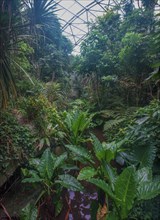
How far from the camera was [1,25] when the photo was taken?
2953mm

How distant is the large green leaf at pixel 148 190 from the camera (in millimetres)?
1884

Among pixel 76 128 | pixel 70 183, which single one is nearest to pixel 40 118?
pixel 76 128

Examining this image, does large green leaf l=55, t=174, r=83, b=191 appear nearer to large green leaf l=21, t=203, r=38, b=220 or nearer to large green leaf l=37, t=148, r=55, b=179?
large green leaf l=37, t=148, r=55, b=179

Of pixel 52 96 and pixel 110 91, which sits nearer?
pixel 52 96

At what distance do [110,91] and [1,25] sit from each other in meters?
4.15

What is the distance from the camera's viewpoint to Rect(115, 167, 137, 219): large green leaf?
1790 millimetres

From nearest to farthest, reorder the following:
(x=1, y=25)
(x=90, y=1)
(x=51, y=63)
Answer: (x=1, y=25) → (x=51, y=63) → (x=90, y=1)

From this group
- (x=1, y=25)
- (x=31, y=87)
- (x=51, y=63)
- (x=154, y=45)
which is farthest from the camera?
(x=51, y=63)

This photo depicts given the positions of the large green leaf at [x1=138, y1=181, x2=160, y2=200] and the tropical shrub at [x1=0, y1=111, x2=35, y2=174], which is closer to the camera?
the large green leaf at [x1=138, y1=181, x2=160, y2=200]

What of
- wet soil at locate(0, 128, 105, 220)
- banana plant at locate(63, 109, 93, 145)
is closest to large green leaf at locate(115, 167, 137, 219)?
wet soil at locate(0, 128, 105, 220)

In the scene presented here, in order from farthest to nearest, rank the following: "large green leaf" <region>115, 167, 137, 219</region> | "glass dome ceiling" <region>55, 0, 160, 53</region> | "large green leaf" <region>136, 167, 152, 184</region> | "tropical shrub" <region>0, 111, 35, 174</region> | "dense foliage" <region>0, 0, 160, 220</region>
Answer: "glass dome ceiling" <region>55, 0, 160, 53</region>, "tropical shrub" <region>0, 111, 35, 174</region>, "dense foliage" <region>0, 0, 160, 220</region>, "large green leaf" <region>136, 167, 152, 184</region>, "large green leaf" <region>115, 167, 137, 219</region>

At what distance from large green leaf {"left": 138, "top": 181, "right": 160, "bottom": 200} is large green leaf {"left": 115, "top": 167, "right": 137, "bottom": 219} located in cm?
13

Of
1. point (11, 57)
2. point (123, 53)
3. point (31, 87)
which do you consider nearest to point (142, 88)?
point (123, 53)

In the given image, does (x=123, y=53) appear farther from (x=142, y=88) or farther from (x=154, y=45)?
(x=154, y=45)
